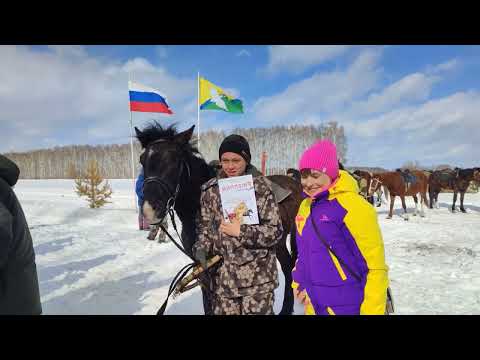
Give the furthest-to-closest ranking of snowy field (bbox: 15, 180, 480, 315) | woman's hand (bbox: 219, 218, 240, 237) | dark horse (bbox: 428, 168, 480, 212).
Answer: dark horse (bbox: 428, 168, 480, 212), snowy field (bbox: 15, 180, 480, 315), woman's hand (bbox: 219, 218, 240, 237)

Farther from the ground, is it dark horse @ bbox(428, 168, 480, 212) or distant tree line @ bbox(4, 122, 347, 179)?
distant tree line @ bbox(4, 122, 347, 179)

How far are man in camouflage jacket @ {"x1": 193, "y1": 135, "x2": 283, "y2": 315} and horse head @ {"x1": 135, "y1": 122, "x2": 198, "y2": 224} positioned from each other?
536 mm

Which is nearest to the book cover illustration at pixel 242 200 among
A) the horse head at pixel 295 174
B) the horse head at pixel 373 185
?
the horse head at pixel 295 174

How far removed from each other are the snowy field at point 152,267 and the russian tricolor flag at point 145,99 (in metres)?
4.82

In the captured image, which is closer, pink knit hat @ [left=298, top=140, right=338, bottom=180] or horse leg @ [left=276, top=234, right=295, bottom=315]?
pink knit hat @ [left=298, top=140, right=338, bottom=180]

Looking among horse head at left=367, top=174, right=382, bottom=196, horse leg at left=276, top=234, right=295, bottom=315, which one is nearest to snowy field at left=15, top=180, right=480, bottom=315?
horse leg at left=276, top=234, right=295, bottom=315

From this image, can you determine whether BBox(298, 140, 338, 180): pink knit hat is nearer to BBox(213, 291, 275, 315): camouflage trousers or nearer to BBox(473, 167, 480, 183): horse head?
BBox(213, 291, 275, 315): camouflage trousers

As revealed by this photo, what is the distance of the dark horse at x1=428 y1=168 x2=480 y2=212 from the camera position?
44.7 ft

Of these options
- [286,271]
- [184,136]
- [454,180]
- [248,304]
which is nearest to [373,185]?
[454,180]

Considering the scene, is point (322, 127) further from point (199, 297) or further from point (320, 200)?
point (320, 200)

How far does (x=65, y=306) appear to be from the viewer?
13.7 feet

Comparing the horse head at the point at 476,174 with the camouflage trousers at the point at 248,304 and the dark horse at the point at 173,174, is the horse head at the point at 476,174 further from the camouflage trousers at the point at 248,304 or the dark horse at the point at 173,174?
the camouflage trousers at the point at 248,304
